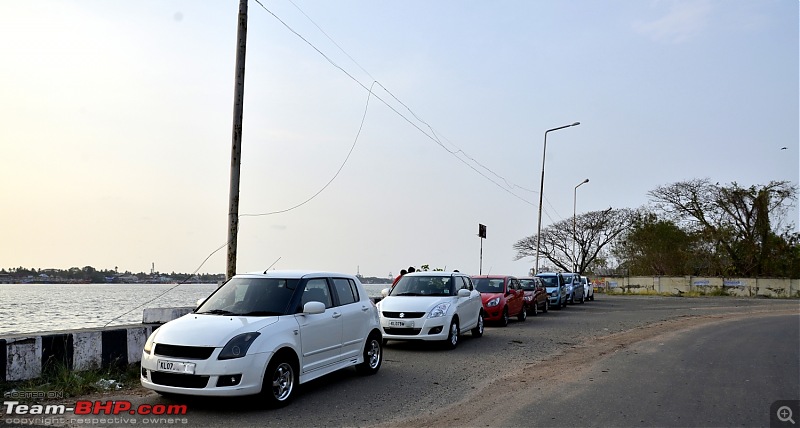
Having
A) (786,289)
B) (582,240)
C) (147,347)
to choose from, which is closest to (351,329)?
(147,347)

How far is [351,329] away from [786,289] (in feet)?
168

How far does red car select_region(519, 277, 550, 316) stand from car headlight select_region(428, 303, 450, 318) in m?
11.0

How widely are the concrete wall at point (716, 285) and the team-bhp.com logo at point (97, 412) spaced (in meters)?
52.4

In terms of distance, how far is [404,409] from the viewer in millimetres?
7824

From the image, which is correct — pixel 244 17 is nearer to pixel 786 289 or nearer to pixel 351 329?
pixel 351 329

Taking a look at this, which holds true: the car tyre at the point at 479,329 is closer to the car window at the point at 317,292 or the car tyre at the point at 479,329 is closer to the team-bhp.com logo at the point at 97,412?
the car window at the point at 317,292

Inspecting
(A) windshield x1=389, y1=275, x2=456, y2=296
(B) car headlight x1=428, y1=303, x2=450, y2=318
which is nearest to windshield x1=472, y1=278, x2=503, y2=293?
(A) windshield x1=389, y1=275, x2=456, y2=296

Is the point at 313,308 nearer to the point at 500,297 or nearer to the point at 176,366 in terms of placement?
the point at 176,366

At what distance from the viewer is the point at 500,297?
64.0 ft

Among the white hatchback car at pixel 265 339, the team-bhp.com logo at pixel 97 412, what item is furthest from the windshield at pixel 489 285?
the team-bhp.com logo at pixel 97 412

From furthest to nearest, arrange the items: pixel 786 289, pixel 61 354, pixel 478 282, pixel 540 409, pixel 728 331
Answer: pixel 786 289
pixel 478 282
pixel 728 331
pixel 61 354
pixel 540 409

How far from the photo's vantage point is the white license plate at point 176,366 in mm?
7320

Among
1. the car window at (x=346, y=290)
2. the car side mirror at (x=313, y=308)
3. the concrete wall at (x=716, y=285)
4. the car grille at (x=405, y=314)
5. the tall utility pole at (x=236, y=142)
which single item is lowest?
the concrete wall at (x=716, y=285)

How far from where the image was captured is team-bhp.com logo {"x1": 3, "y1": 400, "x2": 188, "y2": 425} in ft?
23.2
